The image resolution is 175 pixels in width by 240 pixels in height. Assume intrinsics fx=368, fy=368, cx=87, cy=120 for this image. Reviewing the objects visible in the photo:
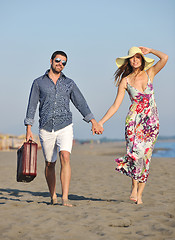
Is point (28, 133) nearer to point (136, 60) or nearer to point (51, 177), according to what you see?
point (51, 177)

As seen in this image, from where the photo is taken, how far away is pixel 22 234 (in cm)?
371

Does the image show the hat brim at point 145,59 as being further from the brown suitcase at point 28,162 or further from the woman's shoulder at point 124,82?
the brown suitcase at point 28,162

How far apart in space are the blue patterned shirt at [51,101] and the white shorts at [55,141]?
0.23 feet

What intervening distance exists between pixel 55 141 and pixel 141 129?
1252 mm

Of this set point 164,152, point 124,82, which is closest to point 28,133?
point 124,82

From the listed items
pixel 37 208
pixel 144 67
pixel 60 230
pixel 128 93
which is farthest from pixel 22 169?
pixel 144 67

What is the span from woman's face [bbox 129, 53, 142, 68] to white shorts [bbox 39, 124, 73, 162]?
1.29m

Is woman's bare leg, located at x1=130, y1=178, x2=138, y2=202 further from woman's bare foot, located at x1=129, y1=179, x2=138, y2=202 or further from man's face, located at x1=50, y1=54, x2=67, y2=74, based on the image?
man's face, located at x1=50, y1=54, x2=67, y2=74

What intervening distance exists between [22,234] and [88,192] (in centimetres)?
370

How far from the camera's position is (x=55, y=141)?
5.36m

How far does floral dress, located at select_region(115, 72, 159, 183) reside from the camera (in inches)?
204

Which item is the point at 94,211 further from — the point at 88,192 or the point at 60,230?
the point at 88,192

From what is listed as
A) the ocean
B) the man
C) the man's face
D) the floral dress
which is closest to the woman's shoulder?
the floral dress

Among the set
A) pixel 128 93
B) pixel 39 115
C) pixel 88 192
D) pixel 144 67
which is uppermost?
pixel 144 67
